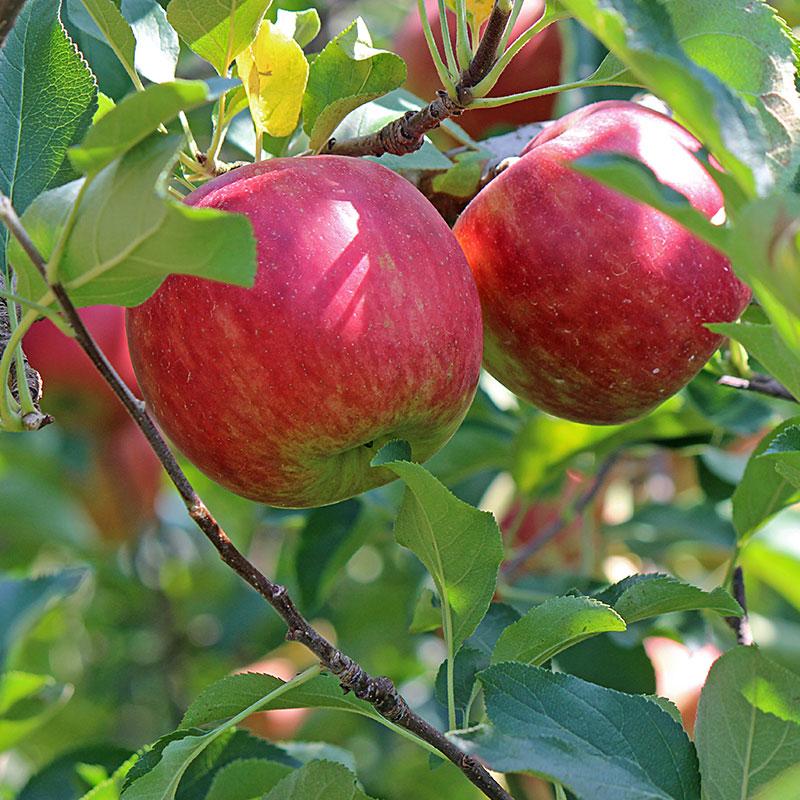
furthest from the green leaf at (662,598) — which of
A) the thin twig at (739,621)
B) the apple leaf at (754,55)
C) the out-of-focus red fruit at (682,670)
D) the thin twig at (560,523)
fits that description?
the thin twig at (560,523)

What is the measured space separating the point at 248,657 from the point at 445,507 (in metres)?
1.28

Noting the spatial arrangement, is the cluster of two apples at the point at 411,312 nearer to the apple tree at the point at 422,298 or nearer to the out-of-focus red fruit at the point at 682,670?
the apple tree at the point at 422,298

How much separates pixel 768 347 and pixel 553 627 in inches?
9.2

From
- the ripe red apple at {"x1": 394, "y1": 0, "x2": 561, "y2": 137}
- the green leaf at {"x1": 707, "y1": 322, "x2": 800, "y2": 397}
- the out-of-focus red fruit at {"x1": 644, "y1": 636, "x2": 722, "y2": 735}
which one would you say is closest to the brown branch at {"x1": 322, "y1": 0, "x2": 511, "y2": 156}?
the green leaf at {"x1": 707, "y1": 322, "x2": 800, "y2": 397}

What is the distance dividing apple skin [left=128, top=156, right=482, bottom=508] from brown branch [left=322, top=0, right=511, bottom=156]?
2.1 inches

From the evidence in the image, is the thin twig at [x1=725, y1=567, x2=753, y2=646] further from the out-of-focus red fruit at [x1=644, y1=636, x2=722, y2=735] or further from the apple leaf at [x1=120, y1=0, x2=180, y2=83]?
the apple leaf at [x1=120, y1=0, x2=180, y2=83]

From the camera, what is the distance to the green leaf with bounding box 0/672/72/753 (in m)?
1.13

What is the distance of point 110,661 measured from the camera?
2.02 metres

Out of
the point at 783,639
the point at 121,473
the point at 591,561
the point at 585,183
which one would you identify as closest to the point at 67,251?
the point at 585,183

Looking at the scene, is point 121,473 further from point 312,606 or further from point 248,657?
point 312,606

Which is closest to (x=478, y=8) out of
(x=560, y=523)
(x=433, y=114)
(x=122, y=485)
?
(x=433, y=114)

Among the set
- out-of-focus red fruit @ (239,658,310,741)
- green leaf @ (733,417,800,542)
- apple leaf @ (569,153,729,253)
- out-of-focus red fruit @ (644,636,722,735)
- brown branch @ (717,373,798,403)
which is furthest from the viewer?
out-of-focus red fruit @ (239,658,310,741)

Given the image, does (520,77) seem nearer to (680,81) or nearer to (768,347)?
(768,347)

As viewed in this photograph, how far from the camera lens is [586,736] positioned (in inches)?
26.9
